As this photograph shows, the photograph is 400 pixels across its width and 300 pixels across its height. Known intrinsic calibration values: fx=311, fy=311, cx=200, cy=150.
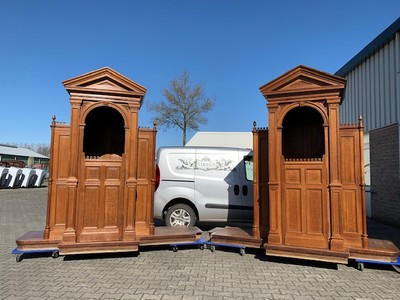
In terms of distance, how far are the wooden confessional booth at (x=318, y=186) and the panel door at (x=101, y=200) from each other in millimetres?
2759

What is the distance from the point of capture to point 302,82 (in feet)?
18.2

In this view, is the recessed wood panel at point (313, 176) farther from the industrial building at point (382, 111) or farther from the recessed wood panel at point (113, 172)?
the industrial building at point (382, 111)

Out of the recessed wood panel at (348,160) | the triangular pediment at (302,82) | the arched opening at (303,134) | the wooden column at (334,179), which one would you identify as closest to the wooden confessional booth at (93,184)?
the triangular pediment at (302,82)

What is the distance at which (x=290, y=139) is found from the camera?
6.59 metres

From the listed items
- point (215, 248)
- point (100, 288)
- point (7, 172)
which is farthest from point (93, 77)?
point (7, 172)

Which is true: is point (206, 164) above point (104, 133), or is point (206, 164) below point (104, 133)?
below

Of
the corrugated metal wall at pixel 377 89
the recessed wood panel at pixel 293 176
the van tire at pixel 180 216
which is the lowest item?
the van tire at pixel 180 216

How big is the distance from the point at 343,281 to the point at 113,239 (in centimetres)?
381

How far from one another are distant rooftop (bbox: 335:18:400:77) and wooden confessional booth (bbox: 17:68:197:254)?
7.04 metres

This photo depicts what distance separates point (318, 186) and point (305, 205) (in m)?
0.40

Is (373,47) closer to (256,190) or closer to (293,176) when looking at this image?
(293,176)

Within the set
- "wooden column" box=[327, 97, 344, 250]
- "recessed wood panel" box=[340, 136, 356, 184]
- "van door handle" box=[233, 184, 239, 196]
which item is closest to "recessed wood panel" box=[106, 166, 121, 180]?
"van door handle" box=[233, 184, 239, 196]

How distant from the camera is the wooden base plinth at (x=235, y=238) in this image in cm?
582

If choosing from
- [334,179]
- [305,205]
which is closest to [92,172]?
[305,205]
